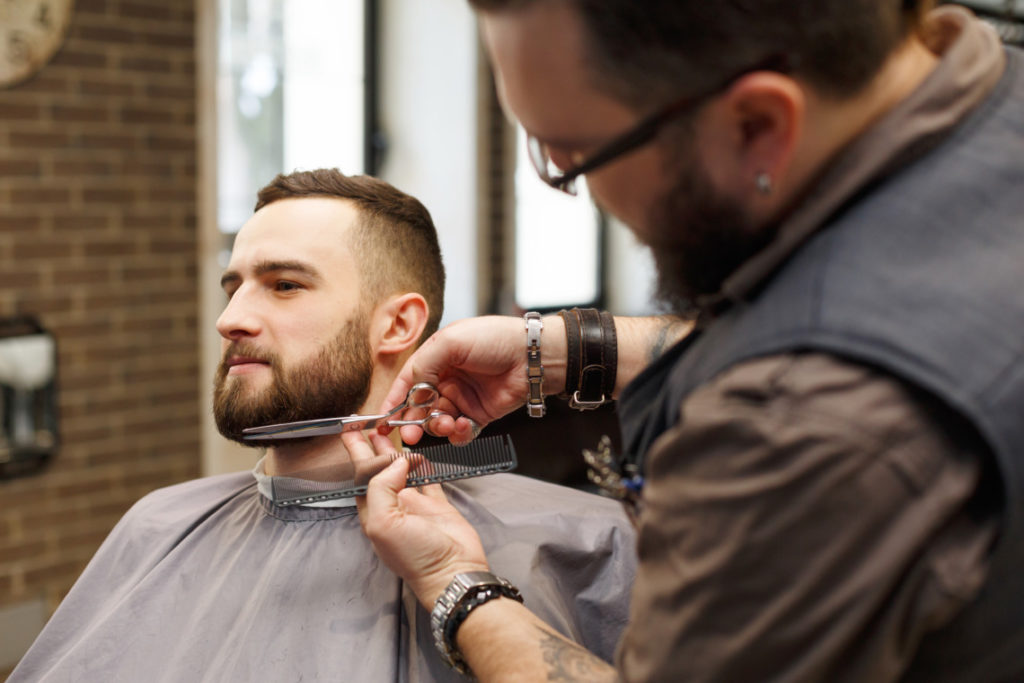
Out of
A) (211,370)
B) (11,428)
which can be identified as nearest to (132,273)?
(211,370)

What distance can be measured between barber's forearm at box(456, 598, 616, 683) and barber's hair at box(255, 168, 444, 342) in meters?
0.71

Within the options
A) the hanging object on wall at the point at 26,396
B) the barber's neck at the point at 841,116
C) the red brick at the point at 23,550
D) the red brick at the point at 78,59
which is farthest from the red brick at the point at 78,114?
the barber's neck at the point at 841,116

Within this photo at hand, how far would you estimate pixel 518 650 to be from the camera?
1139 millimetres

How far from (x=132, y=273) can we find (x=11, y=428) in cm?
66

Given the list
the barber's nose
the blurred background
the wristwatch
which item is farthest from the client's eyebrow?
the blurred background

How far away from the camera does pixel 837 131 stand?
0.82 metres

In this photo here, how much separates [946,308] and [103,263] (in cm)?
308

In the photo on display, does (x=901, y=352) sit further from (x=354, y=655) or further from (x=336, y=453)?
(x=336, y=453)

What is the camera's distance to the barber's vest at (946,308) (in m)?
0.71

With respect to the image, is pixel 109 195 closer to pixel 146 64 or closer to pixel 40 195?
pixel 40 195

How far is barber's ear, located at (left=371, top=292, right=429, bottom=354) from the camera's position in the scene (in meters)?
1.74

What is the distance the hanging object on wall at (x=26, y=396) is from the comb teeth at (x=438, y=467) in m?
1.83

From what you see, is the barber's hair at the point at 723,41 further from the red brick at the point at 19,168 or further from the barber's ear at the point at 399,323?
the red brick at the point at 19,168

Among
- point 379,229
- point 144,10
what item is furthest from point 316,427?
point 144,10
